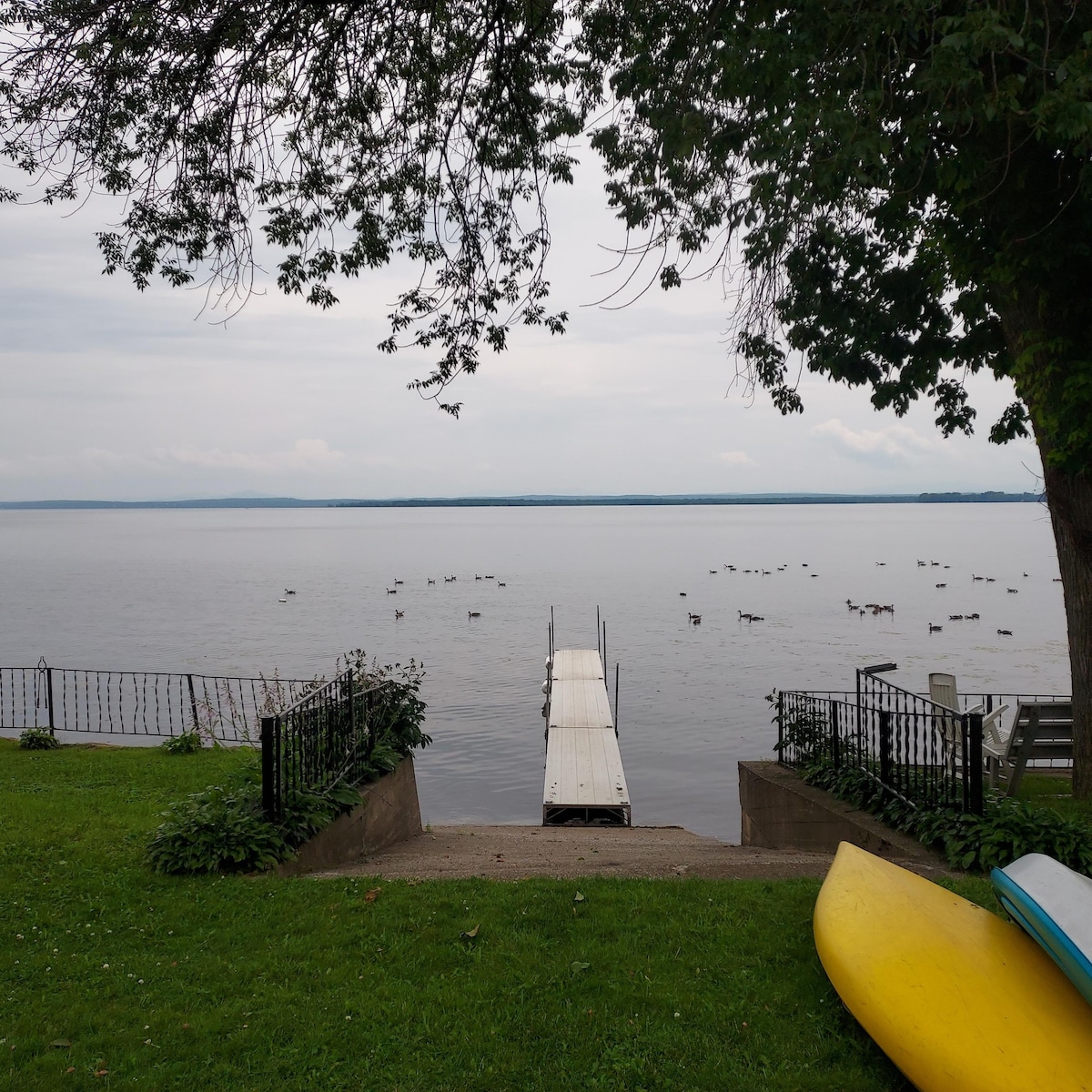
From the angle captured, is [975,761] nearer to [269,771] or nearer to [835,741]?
[835,741]

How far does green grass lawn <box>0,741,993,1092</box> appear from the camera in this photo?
4211mm

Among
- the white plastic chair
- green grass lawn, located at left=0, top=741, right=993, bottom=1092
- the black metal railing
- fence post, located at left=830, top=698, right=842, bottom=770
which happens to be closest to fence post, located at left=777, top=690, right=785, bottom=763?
the black metal railing

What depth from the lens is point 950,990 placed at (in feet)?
13.3

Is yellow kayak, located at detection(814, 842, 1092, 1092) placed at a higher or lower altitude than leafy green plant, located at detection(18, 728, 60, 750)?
higher

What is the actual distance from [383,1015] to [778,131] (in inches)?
263

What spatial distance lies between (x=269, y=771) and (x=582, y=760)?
9841 millimetres

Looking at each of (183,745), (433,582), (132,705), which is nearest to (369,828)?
(183,745)

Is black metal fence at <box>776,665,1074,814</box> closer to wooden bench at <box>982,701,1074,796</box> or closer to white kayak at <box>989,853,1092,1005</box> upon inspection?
wooden bench at <box>982,701,1074,796</box>

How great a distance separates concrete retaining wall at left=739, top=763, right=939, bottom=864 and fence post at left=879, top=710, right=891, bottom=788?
436mm

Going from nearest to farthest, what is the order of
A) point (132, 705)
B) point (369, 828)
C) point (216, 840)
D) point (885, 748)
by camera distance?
1. point (216, 840)
2. point (885, 748)
3. point (369, 828)
4. point (132, 705)

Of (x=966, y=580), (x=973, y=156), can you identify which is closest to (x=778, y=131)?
(x=973, y=156)

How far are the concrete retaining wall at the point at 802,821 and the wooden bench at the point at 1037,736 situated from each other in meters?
2.22

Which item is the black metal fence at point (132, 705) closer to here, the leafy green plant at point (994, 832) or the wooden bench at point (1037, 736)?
the wooden bench at point (1037, 736)

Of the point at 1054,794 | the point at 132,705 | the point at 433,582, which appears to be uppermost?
the point at 1054,794
